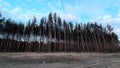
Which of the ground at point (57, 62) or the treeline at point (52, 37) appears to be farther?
the treeline at point (52, 37)

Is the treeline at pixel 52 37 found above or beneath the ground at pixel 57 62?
above

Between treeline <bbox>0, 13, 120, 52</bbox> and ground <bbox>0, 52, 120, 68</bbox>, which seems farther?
treeline <bbox>0, 13, 120, 52</bbox>

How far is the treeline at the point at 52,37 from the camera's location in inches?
2013

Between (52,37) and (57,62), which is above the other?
(52,37)

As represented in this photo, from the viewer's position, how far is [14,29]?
51.9 meters

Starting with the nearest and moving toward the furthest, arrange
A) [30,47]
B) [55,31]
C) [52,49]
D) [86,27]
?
[30,47], [52,49], [55,31], [86,27]

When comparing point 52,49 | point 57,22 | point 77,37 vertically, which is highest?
point 57,22

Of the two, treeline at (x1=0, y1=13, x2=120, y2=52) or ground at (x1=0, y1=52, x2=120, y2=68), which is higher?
treeline at (x1=0, y1=13, x2=120, y2=52)

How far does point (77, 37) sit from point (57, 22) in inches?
329

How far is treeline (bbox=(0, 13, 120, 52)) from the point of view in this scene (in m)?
51.1

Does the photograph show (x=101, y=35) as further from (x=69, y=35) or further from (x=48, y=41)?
(x=48, y=41)

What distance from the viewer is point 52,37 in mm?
57938

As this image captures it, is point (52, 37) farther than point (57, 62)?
Yes

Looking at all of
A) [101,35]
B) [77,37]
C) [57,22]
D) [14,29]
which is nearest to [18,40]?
[14,29]
